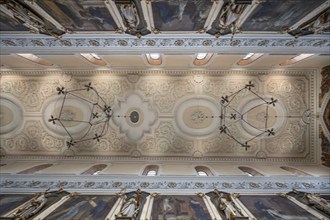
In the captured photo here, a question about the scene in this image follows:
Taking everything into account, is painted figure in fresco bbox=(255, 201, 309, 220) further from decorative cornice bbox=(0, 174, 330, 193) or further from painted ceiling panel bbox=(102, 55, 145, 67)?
painted ceiling panel bbox=(102, 55, 145, 67)

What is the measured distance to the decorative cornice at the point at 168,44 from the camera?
8.10 m

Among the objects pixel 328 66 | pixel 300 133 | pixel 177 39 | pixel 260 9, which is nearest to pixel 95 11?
pixel 177 39

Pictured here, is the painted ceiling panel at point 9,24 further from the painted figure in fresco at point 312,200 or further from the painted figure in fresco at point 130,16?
the painted figure in fresco at point 312,200

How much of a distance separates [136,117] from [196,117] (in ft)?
10.8

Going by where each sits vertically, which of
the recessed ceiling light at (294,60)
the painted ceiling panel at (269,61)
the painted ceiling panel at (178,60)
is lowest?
the painted ceiling panel at (178,60)

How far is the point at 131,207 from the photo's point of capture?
718cm

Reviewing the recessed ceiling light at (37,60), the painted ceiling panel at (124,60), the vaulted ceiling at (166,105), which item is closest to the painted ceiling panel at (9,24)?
the vaulted ceiling at (166,105)

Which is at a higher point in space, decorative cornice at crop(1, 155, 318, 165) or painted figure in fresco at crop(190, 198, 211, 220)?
decorative cornice at crop(1, 155, 318, 165)

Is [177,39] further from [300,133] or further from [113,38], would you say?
[300,133]

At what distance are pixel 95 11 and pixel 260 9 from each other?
4.90 metres

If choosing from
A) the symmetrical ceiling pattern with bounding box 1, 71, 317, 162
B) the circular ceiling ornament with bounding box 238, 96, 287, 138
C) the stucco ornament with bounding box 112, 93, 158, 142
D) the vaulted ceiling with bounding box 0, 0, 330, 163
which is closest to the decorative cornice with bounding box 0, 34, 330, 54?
the vaulted ceiling with bounding box 0, 0, 330, 163

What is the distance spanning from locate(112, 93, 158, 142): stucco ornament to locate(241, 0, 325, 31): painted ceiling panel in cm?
653

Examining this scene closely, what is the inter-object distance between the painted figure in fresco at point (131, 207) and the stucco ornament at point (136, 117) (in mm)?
4367

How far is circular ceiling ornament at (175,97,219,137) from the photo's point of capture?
484 inches
